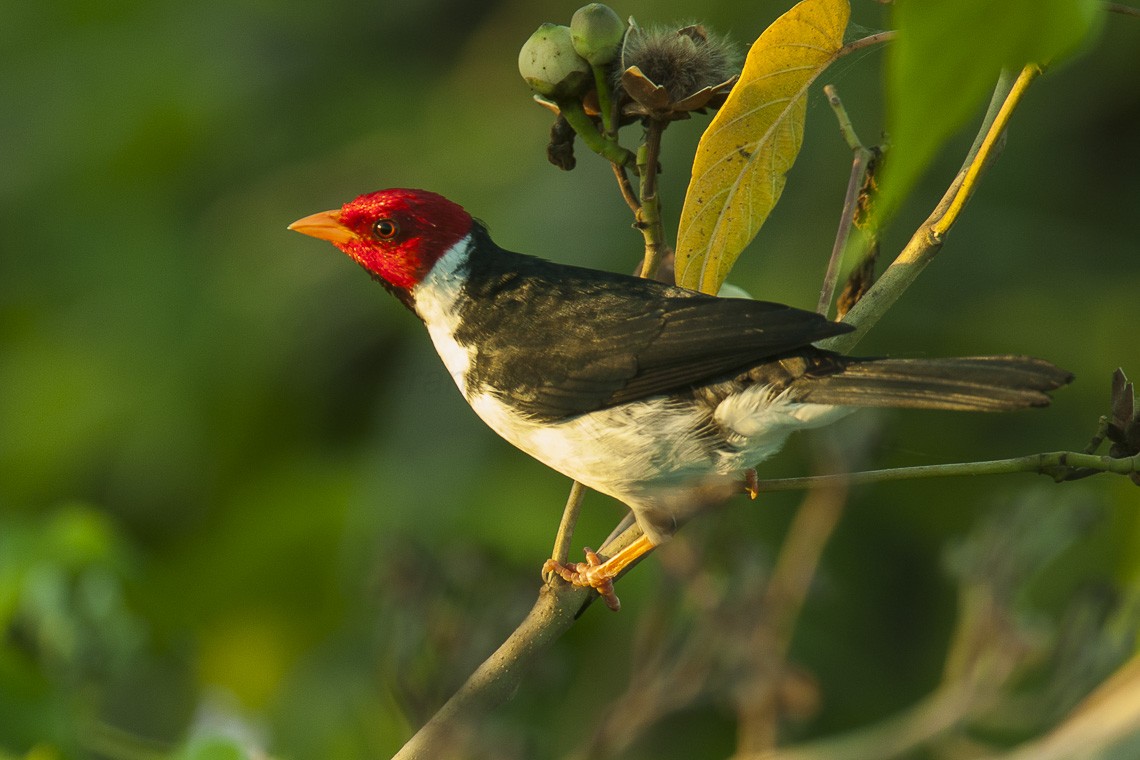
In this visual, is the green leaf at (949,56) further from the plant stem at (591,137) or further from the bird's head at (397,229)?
the bird's head at (397,229)

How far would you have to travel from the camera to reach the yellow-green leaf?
6.72 ft

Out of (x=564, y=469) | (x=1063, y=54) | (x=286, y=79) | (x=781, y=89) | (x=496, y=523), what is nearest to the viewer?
(x=1063, y=54)

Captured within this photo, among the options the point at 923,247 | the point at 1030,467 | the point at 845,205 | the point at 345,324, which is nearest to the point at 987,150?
the point at 923,247

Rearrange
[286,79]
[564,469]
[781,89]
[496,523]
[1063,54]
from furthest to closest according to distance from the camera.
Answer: [286,79], [496,523], [564,469], [781,89], [1063,54]

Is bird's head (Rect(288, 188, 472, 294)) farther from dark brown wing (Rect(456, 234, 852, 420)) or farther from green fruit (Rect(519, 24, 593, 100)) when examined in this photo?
green fruit (Rect(519, 24, 593, 100))

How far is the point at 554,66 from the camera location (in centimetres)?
228

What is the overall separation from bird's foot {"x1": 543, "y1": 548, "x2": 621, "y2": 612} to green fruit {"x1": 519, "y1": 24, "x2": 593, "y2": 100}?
2.89 feet

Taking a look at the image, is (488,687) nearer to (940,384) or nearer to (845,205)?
(940,384)

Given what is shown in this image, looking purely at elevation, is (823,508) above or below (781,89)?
below

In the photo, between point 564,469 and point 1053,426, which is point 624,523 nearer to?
point 564,469

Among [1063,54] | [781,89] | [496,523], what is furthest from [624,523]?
[496,523]

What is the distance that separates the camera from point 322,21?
8.45 meters

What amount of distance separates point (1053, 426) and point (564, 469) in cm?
412

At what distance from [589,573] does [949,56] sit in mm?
1460
